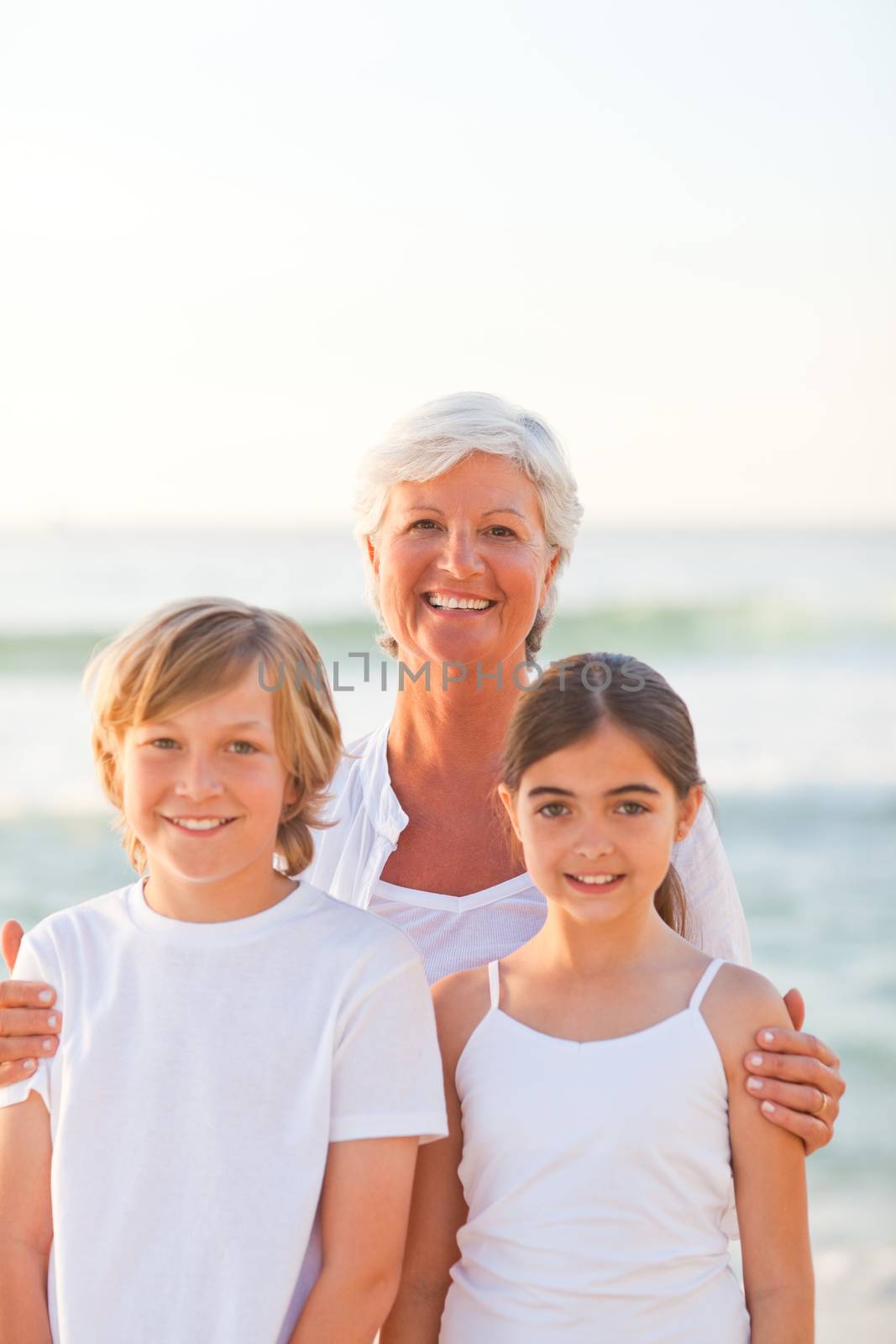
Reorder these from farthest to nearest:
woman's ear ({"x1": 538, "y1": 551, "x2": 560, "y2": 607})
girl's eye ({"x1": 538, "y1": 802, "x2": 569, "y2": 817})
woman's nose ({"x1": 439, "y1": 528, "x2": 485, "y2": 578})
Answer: woman's ear ({"x1": 538, "y1": 551, "x2": 560, "y2": 607}), woman's nose ({"x1": 439, "y1": 528, "x2": 485, "y2": 578}), girl's eye ({"x1": 538, "y1": 802, "x2": 569, "y2": 817})

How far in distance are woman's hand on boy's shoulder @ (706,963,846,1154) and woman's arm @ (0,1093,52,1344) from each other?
3.49ft

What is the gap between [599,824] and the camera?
2148mm

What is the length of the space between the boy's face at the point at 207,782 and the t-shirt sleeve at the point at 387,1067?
30 centimetres

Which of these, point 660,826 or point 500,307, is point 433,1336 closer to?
point 660,826

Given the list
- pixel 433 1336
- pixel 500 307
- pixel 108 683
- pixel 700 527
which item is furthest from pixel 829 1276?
pixel 700 527

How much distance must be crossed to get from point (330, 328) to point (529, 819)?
17.9 m

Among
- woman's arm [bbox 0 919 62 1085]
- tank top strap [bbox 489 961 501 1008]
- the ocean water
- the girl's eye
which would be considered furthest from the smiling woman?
the ocean water

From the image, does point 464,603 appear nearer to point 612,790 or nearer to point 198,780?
point 612,790

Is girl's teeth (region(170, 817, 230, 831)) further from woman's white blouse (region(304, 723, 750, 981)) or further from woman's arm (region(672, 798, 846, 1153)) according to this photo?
woman's arm (region(672, 798, 846, 1153))

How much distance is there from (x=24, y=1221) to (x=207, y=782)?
72 cm

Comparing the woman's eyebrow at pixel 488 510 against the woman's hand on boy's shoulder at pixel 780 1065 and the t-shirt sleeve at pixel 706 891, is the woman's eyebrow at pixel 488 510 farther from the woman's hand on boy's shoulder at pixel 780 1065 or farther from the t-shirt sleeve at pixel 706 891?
the woman's hand on boy's shoulder at pixel 780 1065

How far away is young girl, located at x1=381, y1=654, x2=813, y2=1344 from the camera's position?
2041 millimetres

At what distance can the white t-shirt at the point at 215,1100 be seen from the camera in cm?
198

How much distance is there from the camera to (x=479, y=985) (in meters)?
2.30
